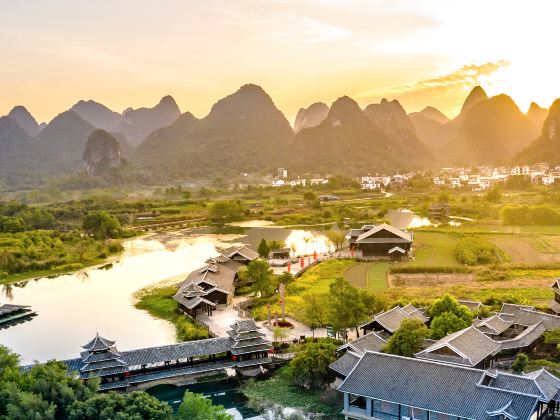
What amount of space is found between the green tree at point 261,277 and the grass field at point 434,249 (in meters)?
10.1

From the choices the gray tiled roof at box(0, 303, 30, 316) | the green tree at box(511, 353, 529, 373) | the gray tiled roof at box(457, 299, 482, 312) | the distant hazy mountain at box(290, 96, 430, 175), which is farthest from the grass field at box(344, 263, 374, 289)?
the distant hazy mountain at box(290, 96, 430, 175)

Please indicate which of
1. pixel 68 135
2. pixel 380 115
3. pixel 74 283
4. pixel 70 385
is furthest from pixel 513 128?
pixel 70 385

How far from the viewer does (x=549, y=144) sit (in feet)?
294

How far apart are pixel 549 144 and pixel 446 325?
85693 millimetres

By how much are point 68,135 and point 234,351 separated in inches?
5914

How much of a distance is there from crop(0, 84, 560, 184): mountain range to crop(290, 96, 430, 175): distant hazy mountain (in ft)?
0.79

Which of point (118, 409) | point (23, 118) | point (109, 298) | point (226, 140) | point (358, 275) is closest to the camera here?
point (118, 409)

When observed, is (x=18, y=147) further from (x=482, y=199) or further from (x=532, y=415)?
(x=532, y=415)

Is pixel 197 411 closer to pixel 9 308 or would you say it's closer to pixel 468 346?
pixel 468 346

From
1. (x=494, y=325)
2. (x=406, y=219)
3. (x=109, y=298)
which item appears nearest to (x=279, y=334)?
(x=494, y=325)

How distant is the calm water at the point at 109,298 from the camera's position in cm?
1991

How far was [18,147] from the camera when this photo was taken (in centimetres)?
13875

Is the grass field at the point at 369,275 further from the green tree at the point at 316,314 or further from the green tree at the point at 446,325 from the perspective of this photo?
the green tree at the point at 446,325

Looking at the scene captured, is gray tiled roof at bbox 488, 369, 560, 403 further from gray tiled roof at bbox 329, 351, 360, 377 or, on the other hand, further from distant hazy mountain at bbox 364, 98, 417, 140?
distant hazy mountain at bbox 364, 98, 417, 140
